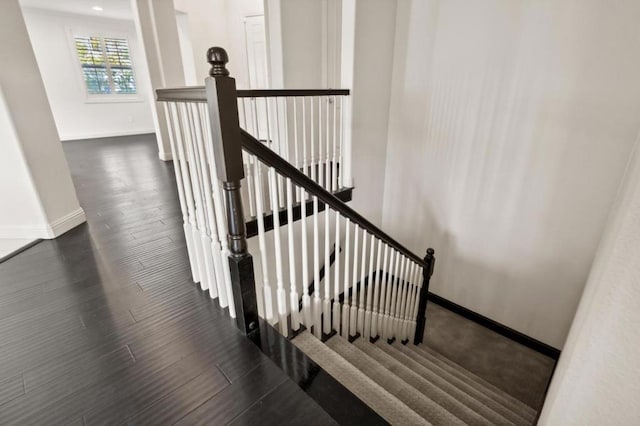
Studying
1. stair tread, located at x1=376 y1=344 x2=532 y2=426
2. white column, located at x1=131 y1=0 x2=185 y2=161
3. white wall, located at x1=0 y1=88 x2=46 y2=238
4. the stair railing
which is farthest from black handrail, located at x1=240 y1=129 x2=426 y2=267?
white column, located at x1=131 y1=0 x2=185 y2=161

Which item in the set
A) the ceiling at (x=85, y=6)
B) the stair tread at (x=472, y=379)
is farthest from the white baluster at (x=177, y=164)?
the ceiling at (x=85, y=6)

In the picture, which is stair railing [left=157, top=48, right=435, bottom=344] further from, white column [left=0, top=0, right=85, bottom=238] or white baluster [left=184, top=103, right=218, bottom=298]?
white column [left=0, top=0, right=85, bottom=238]

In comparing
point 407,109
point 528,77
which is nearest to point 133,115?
point 407,109

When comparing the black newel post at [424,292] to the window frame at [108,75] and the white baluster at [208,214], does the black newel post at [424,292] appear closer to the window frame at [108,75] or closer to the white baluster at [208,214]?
the white baluster at [208,214]

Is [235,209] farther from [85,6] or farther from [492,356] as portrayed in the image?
[85,6]

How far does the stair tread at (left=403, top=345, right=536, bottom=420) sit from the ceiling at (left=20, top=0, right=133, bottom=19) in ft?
23.5

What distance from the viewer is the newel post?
1082 millimetres

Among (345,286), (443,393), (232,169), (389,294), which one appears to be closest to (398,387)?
(443,393)

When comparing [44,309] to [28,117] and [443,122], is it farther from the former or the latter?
[443,122]

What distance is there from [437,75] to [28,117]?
12.0 ft

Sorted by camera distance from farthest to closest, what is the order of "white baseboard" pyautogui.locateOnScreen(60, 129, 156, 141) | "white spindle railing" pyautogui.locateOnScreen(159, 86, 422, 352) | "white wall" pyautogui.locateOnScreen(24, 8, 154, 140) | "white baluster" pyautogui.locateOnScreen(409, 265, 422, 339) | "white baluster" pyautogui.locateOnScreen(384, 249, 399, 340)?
"white baseboard" pyautogui.locateOnScreen(60, 129, 156, 141) < "white wall" pyautogui.locateOnScreen(24, 8, 154, 140) < "white baluster" pyautogui.locateOnScreen(409, 265, 422, 339) < "white baluster" pyautogui.locateOnScreen(384, 249, 399, 340) < "white spindle railing" pyautogui.locateOnScreen(159, 86, 422, 352)

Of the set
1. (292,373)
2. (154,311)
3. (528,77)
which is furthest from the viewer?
(528,77)

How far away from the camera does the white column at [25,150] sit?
7.07 ft

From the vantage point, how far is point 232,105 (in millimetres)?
1127
